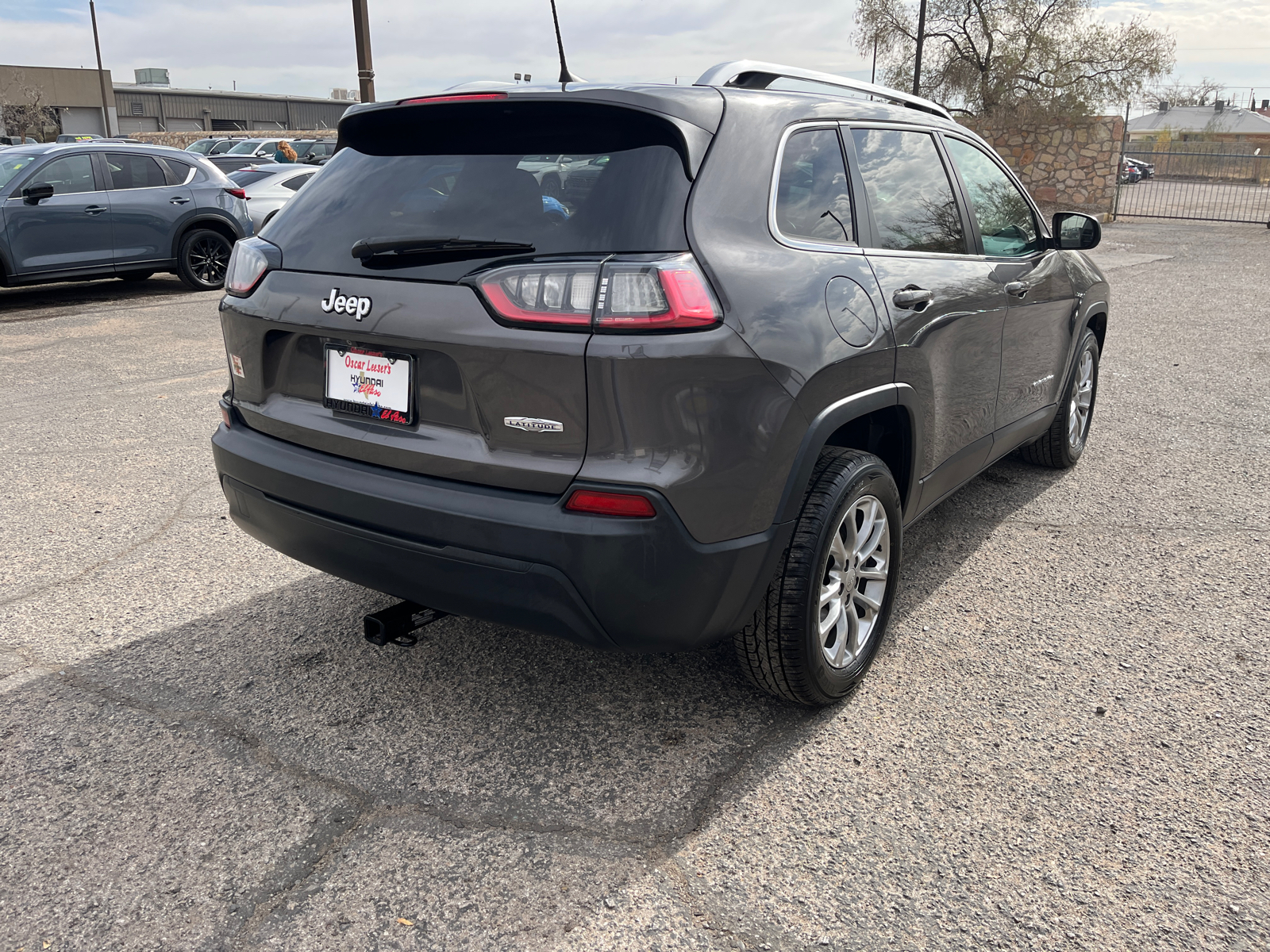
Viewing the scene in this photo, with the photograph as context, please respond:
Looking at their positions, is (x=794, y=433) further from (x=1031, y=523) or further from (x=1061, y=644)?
(x=1031, y=523)

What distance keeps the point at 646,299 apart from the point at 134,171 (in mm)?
11634

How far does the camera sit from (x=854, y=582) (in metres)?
3.01

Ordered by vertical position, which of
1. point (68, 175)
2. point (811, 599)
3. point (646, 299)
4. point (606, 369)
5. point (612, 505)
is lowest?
point (811, 599)

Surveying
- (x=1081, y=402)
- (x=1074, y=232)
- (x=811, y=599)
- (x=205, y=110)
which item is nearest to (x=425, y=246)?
(x=811, y=599)

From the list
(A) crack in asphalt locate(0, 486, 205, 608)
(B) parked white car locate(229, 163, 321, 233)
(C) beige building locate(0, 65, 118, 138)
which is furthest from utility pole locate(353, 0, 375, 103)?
(C) beige building locate(0, 65, 118, 138)

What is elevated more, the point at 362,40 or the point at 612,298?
the point at 362,40

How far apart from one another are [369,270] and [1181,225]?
25786 mm

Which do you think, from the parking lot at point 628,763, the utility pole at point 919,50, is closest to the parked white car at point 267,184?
the parking lot at point 628,763

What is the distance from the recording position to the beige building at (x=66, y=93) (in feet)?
200

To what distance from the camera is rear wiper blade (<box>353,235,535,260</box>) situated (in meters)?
2.42

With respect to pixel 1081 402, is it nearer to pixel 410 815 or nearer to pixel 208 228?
pixel 410 815

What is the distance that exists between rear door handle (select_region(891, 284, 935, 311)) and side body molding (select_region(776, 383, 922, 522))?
0.25 m

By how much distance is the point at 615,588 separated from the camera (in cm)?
233

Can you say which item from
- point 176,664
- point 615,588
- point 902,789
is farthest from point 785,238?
point 176,664
